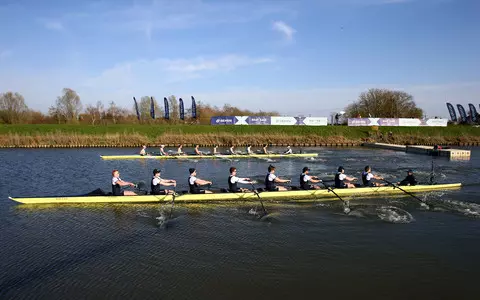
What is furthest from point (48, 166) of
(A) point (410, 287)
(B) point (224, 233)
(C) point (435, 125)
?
(C) point (435, 125)

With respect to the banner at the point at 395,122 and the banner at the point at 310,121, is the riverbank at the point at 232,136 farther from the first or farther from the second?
the banner at the point at 310,121

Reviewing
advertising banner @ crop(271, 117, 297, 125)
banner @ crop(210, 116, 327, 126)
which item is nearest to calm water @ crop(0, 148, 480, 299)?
advertising banner @ crop(271, 117, 297, 125)

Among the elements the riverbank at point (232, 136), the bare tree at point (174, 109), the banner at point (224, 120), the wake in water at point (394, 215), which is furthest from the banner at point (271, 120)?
the wake in water at point (394, 215)

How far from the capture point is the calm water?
7555 millimetres

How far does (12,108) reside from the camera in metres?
65.4

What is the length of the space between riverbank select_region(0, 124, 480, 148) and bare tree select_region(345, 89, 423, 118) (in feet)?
60.9

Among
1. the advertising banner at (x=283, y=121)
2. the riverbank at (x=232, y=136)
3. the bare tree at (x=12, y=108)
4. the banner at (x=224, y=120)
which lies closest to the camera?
the riverbank at (x=232, y=136)

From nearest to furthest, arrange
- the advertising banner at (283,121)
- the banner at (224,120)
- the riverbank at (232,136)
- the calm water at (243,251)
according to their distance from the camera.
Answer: the calm water at (243,251)
the riverbank at (232,136)
the advertising banner at (283,121)
the banner at (224,120)

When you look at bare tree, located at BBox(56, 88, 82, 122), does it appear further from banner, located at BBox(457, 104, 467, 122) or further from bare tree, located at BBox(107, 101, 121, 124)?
banner, located at BBox(457, 104, 467, 122)

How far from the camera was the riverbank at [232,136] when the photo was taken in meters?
39.5

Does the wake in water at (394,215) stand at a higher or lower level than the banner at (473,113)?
lower

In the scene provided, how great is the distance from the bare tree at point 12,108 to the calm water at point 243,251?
57858 millimetres

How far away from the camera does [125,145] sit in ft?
131

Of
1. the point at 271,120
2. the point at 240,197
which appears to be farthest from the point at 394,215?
the point at 271,120
